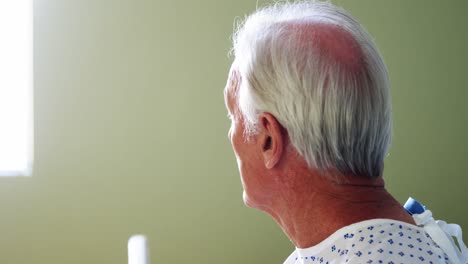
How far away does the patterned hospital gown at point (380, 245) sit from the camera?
2.82ft

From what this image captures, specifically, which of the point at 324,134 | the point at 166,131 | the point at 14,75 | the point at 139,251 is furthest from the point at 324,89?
the point at 14,75

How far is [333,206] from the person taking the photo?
950 mm

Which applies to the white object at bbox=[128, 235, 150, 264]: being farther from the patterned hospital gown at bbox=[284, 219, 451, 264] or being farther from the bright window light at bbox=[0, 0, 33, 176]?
the bright window light at bbox=[0, 0, 33, 176]

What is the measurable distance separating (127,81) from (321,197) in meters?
2.03

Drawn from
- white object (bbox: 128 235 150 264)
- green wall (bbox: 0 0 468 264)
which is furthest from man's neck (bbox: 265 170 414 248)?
green wall (bbox: 0 0 468 264)

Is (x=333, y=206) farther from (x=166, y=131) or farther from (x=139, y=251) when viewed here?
(x=166, y=131)

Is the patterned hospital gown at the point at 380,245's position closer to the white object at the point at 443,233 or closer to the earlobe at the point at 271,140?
the white object at the point at 443,233

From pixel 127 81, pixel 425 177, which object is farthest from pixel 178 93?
pixel 425 177

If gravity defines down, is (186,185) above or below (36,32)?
below

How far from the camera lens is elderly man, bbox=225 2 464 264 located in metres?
0.88

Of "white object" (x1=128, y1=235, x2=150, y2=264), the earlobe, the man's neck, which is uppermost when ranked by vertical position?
the earlobe

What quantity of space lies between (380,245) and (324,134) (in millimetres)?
176

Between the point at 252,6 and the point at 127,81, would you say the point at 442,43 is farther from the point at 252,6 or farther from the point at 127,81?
the point at 127,81

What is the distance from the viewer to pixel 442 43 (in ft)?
9.47
